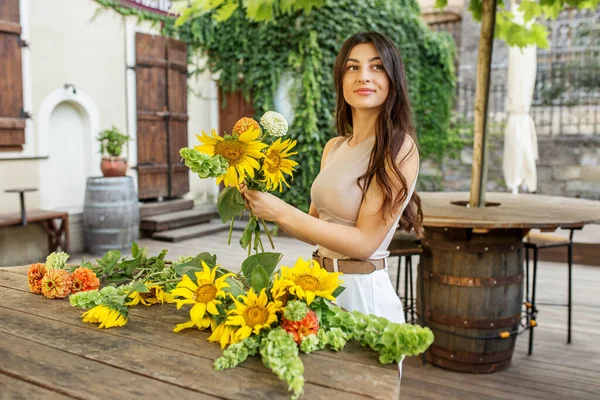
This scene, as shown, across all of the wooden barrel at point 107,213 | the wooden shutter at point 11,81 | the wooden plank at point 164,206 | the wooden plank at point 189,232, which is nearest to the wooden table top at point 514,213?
the wooden barrel at point 107,213

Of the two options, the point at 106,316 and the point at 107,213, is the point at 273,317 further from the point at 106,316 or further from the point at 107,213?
the point at 107,213

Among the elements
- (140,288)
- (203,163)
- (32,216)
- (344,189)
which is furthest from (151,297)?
(32,216)

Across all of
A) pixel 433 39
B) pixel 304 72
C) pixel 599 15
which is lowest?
pixel 304 72

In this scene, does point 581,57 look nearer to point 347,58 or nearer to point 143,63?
point 143,63

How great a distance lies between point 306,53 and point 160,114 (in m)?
2.06

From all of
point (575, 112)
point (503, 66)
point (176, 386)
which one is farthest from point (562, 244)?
point (503, 66)

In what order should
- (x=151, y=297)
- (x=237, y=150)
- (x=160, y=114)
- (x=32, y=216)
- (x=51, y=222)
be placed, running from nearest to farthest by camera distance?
(x=237, y=150), (x=151, y=297), (x=32, y=216), (x=51, y=222), (x=160, y=114)

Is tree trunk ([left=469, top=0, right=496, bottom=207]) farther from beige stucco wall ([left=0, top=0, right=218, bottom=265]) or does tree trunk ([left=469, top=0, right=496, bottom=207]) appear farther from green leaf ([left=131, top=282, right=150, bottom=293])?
beige stucco wall ([left=0, top=0, right=218, bottom=265])

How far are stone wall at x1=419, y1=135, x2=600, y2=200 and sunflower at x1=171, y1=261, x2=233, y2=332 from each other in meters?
7.57

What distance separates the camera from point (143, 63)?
728 cm

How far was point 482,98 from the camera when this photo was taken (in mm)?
3246

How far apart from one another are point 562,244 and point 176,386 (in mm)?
3381

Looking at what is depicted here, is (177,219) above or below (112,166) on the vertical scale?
below

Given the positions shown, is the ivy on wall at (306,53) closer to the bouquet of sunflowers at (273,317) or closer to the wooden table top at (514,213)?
the wooden table top at (514,213)
